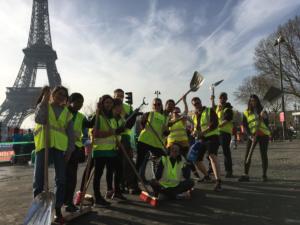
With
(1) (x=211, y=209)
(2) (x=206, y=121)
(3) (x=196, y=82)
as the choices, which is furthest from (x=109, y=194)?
(3) (x=196, y=82)

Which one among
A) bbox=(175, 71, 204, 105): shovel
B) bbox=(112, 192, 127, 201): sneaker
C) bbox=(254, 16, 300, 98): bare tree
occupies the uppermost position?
bbox=(254, 16, 300, 98): bare tree

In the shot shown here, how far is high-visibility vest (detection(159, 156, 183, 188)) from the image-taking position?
20.6ft

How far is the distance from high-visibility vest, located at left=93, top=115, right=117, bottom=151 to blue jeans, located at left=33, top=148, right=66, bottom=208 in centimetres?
110

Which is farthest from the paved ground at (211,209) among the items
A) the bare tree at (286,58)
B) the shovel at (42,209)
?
the bare tree at (286,58)

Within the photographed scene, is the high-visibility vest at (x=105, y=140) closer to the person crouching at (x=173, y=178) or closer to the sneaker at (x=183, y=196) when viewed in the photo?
the person crouching at (x=173, y=178)

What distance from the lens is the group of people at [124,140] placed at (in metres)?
4.85

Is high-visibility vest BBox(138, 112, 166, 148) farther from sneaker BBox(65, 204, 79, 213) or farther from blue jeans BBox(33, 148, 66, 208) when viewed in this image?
blue jeans BBox(33, 148, 66, 208)

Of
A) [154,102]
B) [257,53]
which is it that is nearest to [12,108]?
[257,53]

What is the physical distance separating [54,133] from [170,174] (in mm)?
2401

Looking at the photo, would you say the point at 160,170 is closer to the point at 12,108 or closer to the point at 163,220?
the point at 163,220

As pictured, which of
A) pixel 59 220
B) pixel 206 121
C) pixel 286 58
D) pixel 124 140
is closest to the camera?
pixel 59 220

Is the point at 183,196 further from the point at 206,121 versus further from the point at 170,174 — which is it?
the point at 206,121

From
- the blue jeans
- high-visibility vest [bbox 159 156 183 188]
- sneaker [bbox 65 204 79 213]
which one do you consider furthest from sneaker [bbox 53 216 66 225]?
high-visibility vest [bbox 159 156 183 188]

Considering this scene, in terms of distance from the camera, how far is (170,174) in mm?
6367
